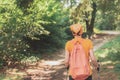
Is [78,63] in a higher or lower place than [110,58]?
higher

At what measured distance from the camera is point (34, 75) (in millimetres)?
16297

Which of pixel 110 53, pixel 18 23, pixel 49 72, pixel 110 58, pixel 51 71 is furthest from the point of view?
pixel 110 53

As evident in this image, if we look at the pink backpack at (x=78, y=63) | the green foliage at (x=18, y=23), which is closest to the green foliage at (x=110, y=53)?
the green foliage at (x=18, y=23)

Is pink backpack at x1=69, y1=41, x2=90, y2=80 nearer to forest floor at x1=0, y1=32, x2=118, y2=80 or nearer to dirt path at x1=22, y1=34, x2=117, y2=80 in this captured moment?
forest floor at x1=0, y1=32, x2=118, y2=80

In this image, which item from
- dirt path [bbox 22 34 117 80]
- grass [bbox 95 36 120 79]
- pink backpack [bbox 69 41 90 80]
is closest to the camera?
pink backpack [bbox 69 41 90 80]

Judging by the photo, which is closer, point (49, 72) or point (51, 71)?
point (49, 72)

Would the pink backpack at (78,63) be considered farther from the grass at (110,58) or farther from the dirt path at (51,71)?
the grass at (110,58)

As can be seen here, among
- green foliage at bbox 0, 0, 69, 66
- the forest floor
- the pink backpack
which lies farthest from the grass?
the pink backpack

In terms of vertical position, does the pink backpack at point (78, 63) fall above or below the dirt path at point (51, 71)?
above

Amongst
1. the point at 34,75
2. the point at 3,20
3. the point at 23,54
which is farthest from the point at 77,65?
the point at 23,54

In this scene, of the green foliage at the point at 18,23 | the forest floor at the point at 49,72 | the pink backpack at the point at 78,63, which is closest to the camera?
the pink backpack at the point at 78,63

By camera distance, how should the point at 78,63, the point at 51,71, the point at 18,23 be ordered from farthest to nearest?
the point at 18,23, the point at 51,71, the point at 78,63

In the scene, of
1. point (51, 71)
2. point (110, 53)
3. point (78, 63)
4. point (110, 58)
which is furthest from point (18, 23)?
point (78, 63)

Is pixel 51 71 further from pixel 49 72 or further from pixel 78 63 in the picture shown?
pixel 78 63
